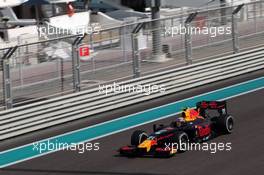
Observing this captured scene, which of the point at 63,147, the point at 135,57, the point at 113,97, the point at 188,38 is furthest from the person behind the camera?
the point at 188,38

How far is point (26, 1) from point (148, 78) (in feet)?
49.9

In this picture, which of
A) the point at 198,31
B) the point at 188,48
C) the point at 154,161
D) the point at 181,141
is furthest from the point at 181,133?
the point at 198,31

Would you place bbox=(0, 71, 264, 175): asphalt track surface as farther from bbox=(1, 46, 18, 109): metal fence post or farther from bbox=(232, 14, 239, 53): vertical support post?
bbox=(232, 14, 239, 53): vertical support post

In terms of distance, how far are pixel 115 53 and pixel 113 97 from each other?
1.21m

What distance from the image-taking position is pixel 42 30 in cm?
2941

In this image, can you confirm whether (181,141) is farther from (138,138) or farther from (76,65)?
(76,65)

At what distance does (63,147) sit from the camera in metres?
14.2

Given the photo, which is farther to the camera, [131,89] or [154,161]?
[131,89]

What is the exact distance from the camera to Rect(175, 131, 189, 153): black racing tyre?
12766 millimetres

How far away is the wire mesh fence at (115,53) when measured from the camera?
16.1m

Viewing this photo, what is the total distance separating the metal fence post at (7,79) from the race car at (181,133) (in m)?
Result: 3.27

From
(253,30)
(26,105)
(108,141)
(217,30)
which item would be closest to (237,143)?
(108,141)

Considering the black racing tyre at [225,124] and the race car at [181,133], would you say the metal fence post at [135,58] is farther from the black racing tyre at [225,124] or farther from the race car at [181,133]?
the black racing tyre at [225,124]

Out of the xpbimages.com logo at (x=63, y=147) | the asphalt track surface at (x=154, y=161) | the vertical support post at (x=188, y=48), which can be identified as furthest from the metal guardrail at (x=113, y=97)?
the xpbimages.com logo at (x=63, y=147)
